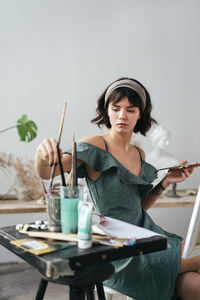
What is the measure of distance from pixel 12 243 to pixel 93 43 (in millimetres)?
2641

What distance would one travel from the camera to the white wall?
3.12m

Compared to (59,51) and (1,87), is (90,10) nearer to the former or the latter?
(59,51)

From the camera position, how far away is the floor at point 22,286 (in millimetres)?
2514

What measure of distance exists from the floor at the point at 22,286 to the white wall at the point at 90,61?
38.6 inches

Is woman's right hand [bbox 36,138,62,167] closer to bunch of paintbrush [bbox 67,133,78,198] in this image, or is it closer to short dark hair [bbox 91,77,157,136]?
bunch of paintbrush [bbox 67,133,78,198]

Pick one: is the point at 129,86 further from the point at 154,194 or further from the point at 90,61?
the point at 90,61

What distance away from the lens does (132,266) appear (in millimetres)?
1387

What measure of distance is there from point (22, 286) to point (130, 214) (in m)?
1.50

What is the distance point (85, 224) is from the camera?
98cm

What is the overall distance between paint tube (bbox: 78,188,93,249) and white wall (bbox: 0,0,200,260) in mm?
2245

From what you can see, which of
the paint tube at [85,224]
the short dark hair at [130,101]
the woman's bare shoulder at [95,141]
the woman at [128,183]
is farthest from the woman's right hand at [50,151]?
the short dark hair at [130,101]

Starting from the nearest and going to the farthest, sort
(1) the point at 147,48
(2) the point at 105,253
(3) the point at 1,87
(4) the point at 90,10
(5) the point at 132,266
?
(2) the point at 105,253 → (5) the point at 132,266 → (3) the point at 1,87 → (4) the point at 90,10 → (1) the point at 147,48

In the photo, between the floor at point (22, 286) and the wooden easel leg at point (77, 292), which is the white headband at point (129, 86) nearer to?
the wooden easel leg at point (77, 292)

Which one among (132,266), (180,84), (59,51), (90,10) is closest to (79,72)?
(59,51)
